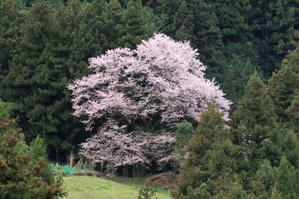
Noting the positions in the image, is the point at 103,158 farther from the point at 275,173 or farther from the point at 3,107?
the point at 3,107

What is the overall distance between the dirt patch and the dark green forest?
4744 millimetres

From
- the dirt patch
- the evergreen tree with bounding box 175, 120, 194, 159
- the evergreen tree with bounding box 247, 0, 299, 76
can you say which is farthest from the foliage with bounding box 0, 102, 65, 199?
the evergreen tree with bounding box 247, 0, 299, 76

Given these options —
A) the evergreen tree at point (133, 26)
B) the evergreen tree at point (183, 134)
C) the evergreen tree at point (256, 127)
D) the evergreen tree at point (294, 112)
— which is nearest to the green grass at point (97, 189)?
the evergreen tree at point (183, 134)

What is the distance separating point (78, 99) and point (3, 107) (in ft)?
54.6

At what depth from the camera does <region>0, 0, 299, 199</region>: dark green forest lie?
2555 centimetres

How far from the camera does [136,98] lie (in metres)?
36.8

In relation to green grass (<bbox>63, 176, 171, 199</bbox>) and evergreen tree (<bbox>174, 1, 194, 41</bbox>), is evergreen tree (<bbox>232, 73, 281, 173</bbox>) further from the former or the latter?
evergreen tree (<bbox>174, 1, 194, 41</bbox>)

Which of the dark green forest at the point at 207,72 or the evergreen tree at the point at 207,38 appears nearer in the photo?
the dark green forest at the point at 207,72

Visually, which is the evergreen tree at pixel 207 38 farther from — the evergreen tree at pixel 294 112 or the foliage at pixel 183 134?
the foliage at pixel 183 134

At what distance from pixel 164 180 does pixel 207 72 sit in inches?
721

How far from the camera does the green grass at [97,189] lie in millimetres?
27706

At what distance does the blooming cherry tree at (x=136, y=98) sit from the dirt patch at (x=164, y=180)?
41.8 inches

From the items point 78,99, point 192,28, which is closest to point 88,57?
point 78,99

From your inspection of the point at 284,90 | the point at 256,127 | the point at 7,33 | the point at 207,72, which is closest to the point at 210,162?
the point at 256,127
